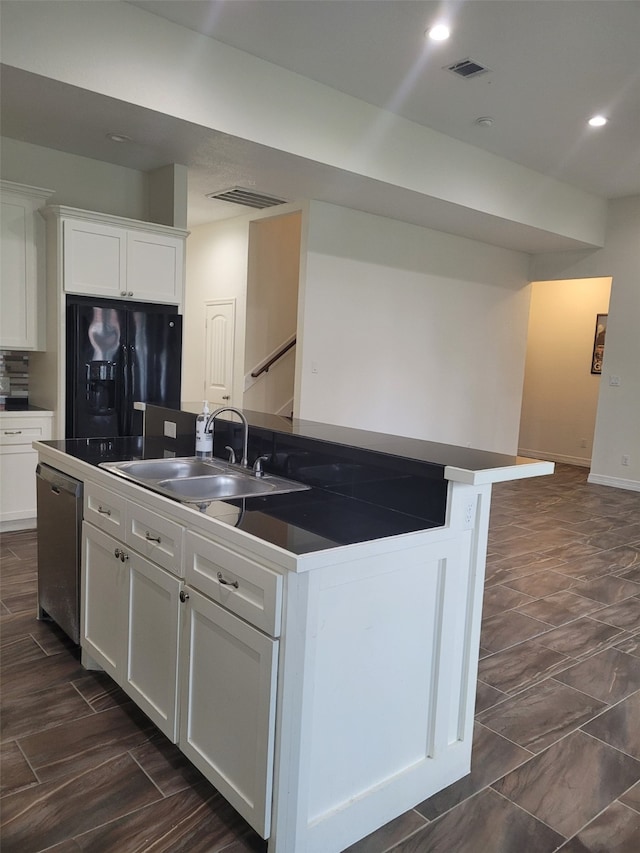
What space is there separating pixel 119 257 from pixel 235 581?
3473 mm

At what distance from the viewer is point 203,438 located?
270 centimetres

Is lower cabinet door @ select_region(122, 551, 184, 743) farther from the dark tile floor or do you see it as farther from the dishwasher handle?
the dishwasher handle

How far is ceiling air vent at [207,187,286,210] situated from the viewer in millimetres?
5454

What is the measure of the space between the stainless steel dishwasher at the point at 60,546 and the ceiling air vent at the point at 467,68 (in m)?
3.47

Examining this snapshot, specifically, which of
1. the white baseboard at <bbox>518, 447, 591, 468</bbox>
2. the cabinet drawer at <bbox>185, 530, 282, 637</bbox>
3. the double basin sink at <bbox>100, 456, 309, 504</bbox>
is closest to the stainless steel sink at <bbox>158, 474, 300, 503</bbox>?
the double basin sink at <bbox>100, 456, 309, 504</bbox>

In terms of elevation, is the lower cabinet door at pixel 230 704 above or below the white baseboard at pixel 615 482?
above

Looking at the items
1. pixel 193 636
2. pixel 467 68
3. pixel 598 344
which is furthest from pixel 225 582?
pixel 598 344

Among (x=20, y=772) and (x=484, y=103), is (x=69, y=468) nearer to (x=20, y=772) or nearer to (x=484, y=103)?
(x=20, y=772)

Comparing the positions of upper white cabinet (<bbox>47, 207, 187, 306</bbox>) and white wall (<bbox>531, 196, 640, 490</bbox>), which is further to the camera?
white wall (<bbox>531, 196, 640, 490</bbox>)

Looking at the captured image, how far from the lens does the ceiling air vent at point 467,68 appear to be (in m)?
3.89

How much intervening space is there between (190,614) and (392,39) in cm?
350

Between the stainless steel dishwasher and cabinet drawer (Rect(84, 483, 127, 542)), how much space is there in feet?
0.27

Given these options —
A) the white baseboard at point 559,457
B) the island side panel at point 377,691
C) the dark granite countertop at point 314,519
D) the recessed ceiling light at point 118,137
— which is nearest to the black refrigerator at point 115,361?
the recessed ceiling light at point 118,137

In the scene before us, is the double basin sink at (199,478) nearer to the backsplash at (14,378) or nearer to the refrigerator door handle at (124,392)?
the refrigerator door handle at (124,392)
